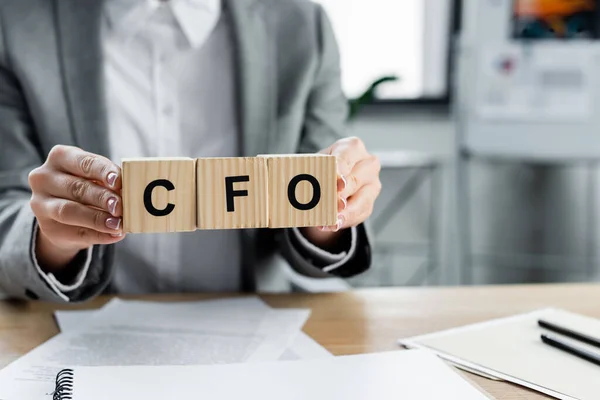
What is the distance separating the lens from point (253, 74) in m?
1.08

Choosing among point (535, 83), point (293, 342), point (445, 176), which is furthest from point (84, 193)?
point (445, 176)

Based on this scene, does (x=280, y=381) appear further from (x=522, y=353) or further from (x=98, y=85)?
(x=98, y=85)

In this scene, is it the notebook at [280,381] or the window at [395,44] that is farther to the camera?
the window at [395,44]

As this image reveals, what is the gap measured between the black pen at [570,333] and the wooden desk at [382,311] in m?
0.09

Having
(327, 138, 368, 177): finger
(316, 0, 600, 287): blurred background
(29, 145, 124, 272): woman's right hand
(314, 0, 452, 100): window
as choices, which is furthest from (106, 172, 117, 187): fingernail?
(314, 0, 452, 100): window

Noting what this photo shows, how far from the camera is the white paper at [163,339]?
0.64 m

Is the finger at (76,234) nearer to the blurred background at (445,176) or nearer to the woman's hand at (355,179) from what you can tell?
the woman's hand at (355,179)

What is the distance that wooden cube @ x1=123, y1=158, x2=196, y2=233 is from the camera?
607 mm

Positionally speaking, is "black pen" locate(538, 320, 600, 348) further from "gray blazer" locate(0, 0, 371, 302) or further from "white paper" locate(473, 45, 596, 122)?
"white paper" locate(473, 45, 596, 122)

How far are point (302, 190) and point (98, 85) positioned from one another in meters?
→ 0.55

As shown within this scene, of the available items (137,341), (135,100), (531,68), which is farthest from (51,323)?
(531,68)

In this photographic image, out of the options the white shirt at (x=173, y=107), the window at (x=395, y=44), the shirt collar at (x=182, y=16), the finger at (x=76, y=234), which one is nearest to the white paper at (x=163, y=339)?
the finger at (x=76, y=234)

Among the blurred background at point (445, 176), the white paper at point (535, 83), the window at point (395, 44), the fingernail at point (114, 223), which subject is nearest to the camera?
the fingernail at point (114, 223)

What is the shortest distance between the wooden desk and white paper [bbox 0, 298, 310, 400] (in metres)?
0.03
